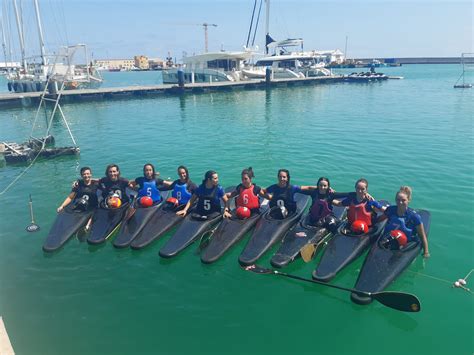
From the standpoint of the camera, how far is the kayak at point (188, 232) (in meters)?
10.1

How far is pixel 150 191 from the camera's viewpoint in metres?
12.0

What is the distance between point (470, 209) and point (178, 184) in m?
10.3

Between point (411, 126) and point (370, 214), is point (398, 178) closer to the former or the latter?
point (370, 214)

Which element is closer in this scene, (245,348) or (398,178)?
(245,348)

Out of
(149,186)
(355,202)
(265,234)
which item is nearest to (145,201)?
(149,186)

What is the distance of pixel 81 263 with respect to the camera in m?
10.2

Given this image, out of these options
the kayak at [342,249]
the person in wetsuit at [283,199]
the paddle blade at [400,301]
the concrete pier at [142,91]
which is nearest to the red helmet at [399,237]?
the kayak at [342,249]

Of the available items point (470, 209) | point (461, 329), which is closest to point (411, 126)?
point (470, 209)

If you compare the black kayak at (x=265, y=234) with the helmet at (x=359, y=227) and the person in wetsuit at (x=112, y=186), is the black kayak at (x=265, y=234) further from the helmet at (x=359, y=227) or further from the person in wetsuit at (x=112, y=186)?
the person in wetsuit at (x=112, y=186)

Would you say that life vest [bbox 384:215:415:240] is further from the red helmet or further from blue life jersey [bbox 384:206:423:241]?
the red helmet

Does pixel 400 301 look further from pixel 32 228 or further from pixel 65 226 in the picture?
pixel 32 228

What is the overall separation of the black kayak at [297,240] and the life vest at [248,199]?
4.56 ft

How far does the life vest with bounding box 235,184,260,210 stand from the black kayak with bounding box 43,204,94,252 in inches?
186

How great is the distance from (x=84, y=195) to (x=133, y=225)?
2.04 meters
